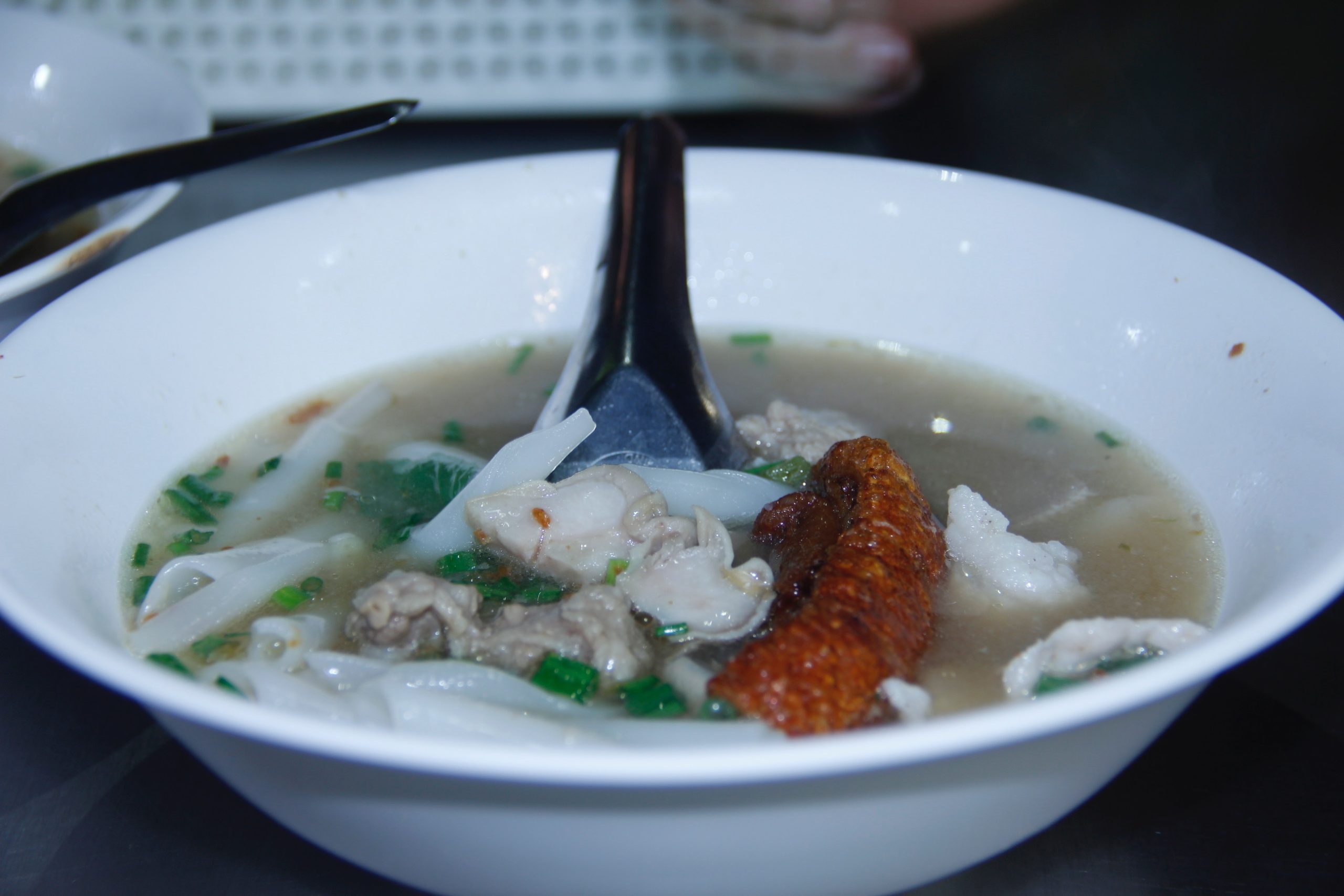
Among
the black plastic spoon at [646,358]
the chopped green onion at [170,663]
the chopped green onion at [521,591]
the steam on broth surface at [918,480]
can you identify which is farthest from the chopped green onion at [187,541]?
the black plastic spoon at [646,358]

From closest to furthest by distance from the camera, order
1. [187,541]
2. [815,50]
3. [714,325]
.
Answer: [187,541] → [714,325] → [815,50]

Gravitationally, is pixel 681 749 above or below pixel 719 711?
above

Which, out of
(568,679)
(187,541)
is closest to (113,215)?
(187,541)

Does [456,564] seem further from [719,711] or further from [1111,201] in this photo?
[1111,201]

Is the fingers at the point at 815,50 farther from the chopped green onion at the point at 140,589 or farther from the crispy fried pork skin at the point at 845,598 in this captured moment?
the chopped green onion at the point at 140,589

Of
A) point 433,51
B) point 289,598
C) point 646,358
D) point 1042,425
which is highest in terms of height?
point 433,51

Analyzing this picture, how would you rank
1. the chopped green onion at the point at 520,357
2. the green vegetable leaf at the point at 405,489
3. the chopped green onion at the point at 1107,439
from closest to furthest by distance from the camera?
1. the green vegetable leaf at the point at 405,489
2. the chopped green onion at the point at 1107,439
3. the chopped green onion at the point at 520,357

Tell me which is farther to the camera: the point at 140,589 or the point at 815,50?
A: the point at 815,50
